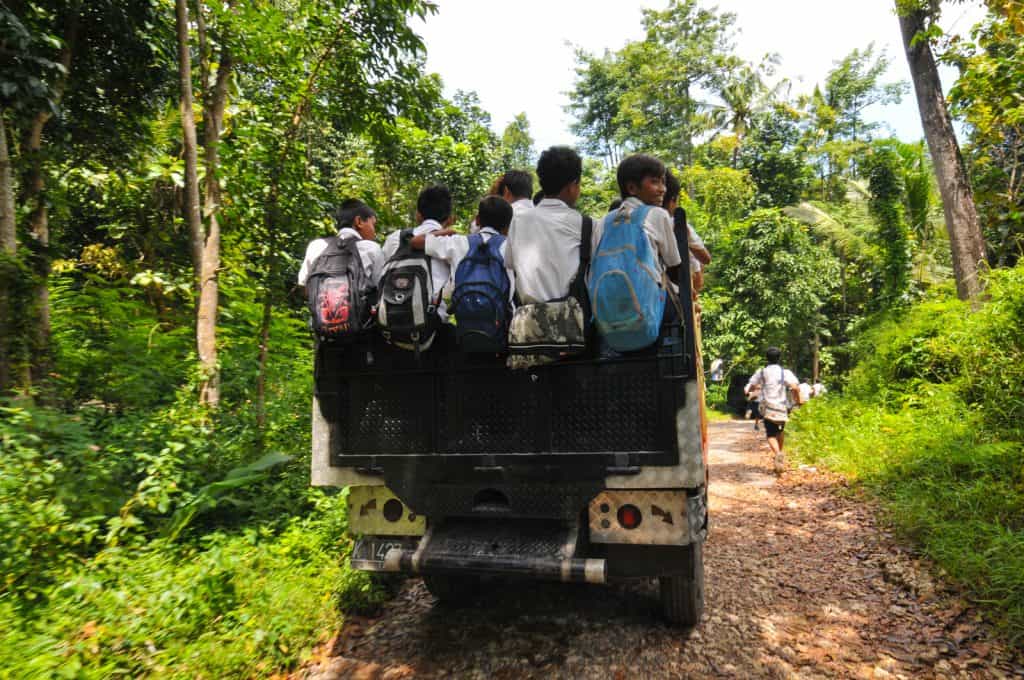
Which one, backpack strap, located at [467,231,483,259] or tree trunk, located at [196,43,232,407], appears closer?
backpack strap, located at [467,231,483,259]

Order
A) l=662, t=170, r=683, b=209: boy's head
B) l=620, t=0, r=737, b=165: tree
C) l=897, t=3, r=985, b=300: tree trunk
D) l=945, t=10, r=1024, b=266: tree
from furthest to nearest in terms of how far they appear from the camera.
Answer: l=620, t=0, r=737, b=165: tree, l=897, t=3, r=985, b=300: tree trunk, l=945, t=10, r=1024, b=266: tree, l=662, t=170, r=683, b=209: boy's head

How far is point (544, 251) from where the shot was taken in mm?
2896

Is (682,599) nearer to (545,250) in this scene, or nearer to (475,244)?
(545,250)

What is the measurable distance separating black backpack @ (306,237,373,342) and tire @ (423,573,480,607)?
1742mm

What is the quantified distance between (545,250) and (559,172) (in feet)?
1.62

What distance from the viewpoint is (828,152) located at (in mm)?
27266

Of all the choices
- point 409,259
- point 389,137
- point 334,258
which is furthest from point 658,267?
point 389,137

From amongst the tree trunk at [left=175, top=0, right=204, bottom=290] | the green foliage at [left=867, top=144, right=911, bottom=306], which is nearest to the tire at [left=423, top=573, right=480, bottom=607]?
the tree trunk at [left=175, top=0, right=204, bottom=290]

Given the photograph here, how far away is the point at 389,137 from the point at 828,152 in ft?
86.4

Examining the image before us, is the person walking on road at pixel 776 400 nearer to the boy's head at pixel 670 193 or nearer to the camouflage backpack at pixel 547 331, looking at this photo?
the boy's head at pixel 670 193

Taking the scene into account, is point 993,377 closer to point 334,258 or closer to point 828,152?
point 334,258

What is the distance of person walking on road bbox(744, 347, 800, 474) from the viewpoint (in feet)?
27.2

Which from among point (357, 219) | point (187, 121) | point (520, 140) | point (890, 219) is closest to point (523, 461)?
point (357, 219)

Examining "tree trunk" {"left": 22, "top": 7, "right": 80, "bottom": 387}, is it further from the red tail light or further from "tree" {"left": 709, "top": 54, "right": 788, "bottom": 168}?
"tree" {"left": 709, "top": 54, "right": 788, "bottom": 168}
